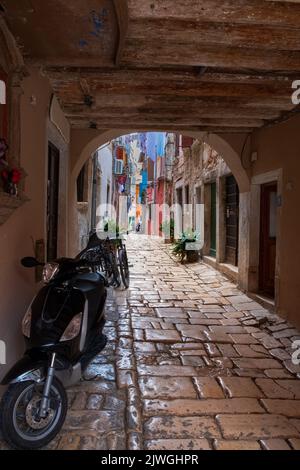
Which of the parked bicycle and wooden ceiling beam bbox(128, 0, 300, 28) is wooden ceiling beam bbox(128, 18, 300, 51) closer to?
wooden ceiling beam bbox(128, 0, 300, 28)

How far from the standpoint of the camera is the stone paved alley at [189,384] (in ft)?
7.85

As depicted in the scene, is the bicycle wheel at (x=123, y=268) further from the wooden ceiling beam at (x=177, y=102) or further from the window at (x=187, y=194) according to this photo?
the window at (x=187, y=194)

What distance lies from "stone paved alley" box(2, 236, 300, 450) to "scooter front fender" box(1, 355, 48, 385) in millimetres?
422

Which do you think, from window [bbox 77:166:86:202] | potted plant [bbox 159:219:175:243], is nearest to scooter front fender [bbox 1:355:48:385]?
window [bbox 77:166:86:202]

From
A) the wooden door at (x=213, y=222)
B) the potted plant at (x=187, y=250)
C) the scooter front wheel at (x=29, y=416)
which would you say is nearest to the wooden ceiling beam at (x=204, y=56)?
the scooter front wheel at (x=29, y=416)

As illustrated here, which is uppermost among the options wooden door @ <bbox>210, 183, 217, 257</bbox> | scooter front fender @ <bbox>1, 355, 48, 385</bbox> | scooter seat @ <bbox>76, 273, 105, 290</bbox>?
wooden door @ <bbox>210, 183, 217, 257</bbox>

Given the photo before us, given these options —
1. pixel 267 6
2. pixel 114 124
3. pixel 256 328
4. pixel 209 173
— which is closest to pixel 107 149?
pixel 209 173

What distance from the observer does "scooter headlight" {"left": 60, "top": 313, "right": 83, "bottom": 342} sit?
241 cm

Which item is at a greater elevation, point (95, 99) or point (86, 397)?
point (95, 99)

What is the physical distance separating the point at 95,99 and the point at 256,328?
3.29 m

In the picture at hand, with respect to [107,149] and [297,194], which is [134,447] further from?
[107,149]

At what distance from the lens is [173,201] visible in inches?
681

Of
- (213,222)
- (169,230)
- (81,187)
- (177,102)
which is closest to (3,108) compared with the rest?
(177,102)

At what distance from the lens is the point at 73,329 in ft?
8.05
